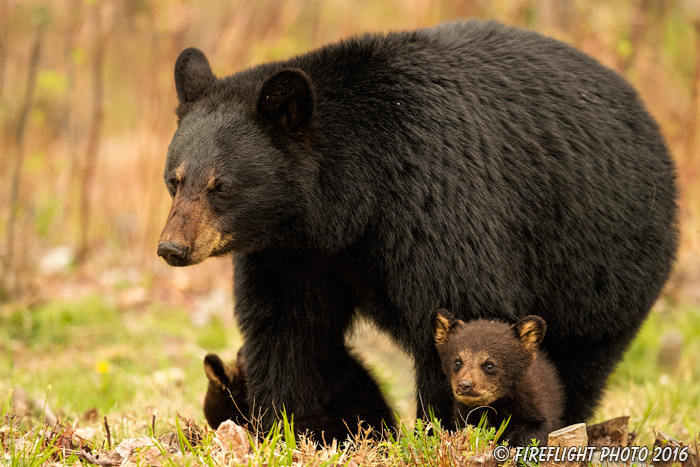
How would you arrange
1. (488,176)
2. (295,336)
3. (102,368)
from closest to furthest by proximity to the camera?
(488,176) < (295,336) < (102,368)

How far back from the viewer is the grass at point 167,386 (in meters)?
3.47

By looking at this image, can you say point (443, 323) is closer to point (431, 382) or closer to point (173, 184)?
point (431, 382)

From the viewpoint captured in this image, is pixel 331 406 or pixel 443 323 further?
pixel 331 406

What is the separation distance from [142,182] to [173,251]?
21.2 feet

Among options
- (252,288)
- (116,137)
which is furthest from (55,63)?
(252,288)

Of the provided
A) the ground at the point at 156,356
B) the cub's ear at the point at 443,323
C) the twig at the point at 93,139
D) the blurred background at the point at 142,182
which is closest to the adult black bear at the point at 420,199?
the cub's ear at the point at 443,323

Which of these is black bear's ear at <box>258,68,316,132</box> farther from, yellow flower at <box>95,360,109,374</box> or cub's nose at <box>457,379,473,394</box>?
yellow flower at <box>95,360,109,374</box>

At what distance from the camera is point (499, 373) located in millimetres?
3510

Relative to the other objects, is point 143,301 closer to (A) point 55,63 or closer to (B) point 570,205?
(A) point 55,63

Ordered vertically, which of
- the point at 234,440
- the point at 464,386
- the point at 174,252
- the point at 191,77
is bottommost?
the point at 234,440

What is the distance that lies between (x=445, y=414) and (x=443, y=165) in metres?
1.21

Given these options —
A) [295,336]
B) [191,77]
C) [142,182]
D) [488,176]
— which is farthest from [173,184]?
[142,182]

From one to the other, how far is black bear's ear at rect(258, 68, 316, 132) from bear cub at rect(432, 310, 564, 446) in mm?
1160

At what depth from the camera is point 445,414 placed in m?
3.95
